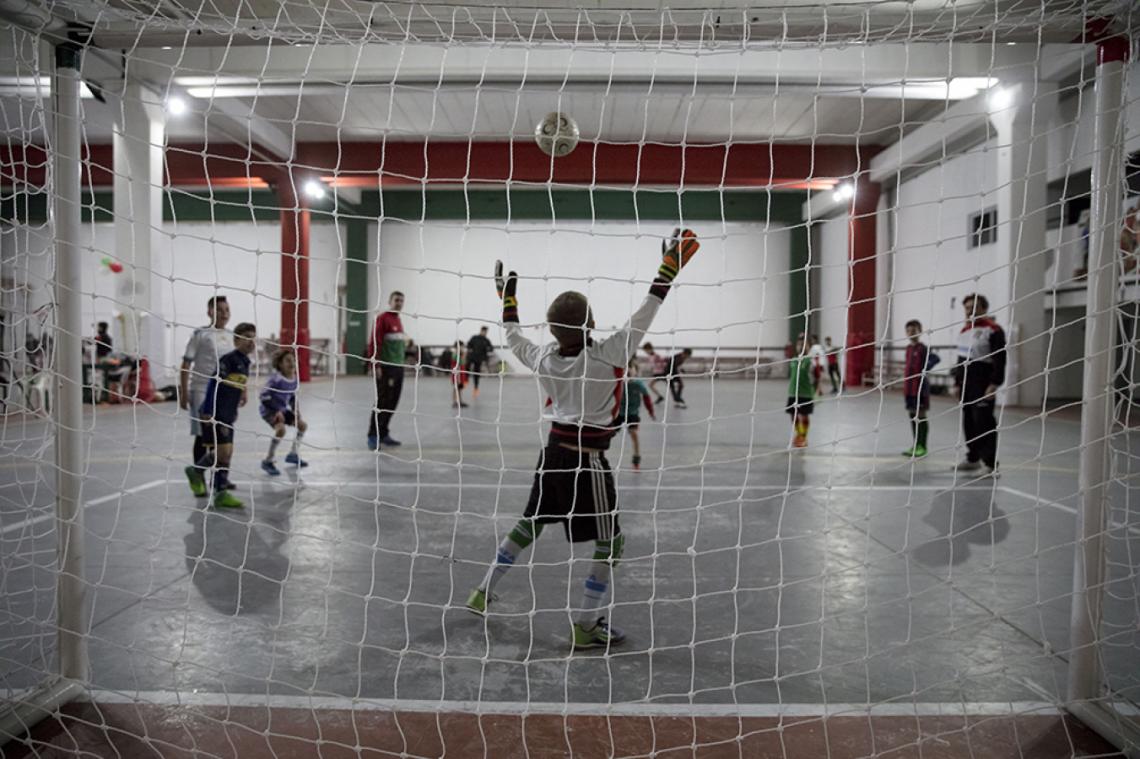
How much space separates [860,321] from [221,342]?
16.9m

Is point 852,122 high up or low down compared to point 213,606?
up

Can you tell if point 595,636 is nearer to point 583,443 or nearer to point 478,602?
point 478,602

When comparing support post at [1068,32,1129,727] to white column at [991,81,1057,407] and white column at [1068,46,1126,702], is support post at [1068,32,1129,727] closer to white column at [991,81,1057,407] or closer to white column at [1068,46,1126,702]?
white column at [1068,46,1126,702]

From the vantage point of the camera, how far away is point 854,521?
494 cm

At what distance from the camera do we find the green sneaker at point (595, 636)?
2.95 meters

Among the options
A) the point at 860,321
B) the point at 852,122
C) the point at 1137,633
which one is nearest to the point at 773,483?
the point at 1137,633

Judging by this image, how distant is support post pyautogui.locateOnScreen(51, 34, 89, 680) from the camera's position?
2.54 m

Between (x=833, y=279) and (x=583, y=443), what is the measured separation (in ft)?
71.2

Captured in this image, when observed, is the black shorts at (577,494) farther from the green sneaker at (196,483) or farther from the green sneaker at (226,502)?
the green sneaker at (196,483)

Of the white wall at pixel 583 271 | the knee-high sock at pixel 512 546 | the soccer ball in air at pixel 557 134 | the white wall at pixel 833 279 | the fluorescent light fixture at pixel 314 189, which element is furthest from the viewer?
the white wall at pixel 583 271

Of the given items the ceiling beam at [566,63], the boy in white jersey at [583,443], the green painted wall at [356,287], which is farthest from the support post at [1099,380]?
the green painted wall at [356,287]

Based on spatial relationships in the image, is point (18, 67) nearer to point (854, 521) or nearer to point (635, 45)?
point (635, 45)

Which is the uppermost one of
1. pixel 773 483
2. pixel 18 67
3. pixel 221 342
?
pixel 18 67

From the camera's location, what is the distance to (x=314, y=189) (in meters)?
19.1
